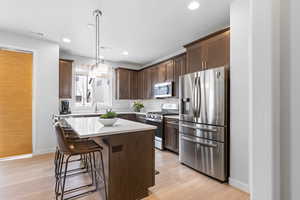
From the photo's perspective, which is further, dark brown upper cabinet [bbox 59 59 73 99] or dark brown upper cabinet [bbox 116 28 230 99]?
dark brown upper cabinet [bbox 59 59 73 99]

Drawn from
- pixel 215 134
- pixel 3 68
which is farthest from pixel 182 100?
pixel 3 68

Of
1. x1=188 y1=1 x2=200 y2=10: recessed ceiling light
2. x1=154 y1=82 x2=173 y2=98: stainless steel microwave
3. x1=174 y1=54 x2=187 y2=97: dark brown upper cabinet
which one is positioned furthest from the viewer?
x1=154 y1=82 x2=173 y2=98: stainless steel microwave

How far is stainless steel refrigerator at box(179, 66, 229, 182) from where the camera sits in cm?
228

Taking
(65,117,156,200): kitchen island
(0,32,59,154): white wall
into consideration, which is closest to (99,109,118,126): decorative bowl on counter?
(65,117,156,200): kitchen island

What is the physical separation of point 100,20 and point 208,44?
6.77 ft

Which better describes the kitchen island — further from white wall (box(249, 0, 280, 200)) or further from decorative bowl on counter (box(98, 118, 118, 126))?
white wall (box(249, 0, 280, 200))

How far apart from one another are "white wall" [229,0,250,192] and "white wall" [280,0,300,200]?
69.7 inches

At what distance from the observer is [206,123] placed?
97.8 inches

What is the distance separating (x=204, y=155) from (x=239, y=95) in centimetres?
116

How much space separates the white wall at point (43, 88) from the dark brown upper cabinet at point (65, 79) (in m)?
0.37

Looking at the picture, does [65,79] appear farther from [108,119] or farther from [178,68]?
[178,68]

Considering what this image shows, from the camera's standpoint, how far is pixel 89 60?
497 centimetres

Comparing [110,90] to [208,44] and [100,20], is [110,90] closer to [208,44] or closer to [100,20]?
[100,20]

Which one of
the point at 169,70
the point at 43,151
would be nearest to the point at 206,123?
the point at 169,70
